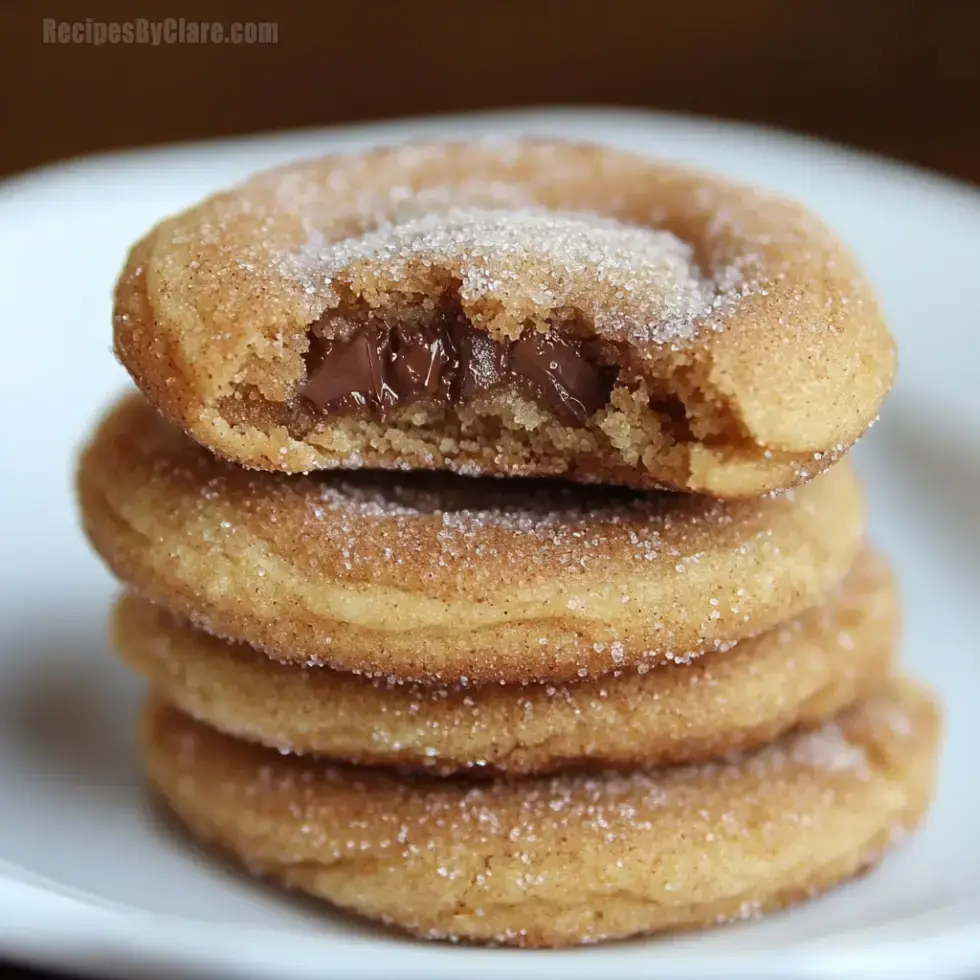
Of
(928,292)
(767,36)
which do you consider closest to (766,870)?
(928,292)

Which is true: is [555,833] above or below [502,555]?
below

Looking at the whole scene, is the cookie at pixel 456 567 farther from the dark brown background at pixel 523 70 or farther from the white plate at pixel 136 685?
the dark brown background at pixel 523 70

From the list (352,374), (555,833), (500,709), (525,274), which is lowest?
(555,833)

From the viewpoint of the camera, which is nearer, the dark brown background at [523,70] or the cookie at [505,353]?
the cookie at [505,353]

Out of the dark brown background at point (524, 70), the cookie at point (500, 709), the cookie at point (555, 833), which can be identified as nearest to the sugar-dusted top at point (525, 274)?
the cookie at point (500, 709)

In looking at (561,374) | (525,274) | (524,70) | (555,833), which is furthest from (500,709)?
(524,70)

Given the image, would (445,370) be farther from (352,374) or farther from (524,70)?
(524,70)

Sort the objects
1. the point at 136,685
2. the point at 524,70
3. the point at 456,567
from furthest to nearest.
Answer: the point at 524,70 → the point at 136,685 → the point at 456,567

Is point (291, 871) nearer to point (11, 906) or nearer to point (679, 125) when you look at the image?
point (11, 906)
